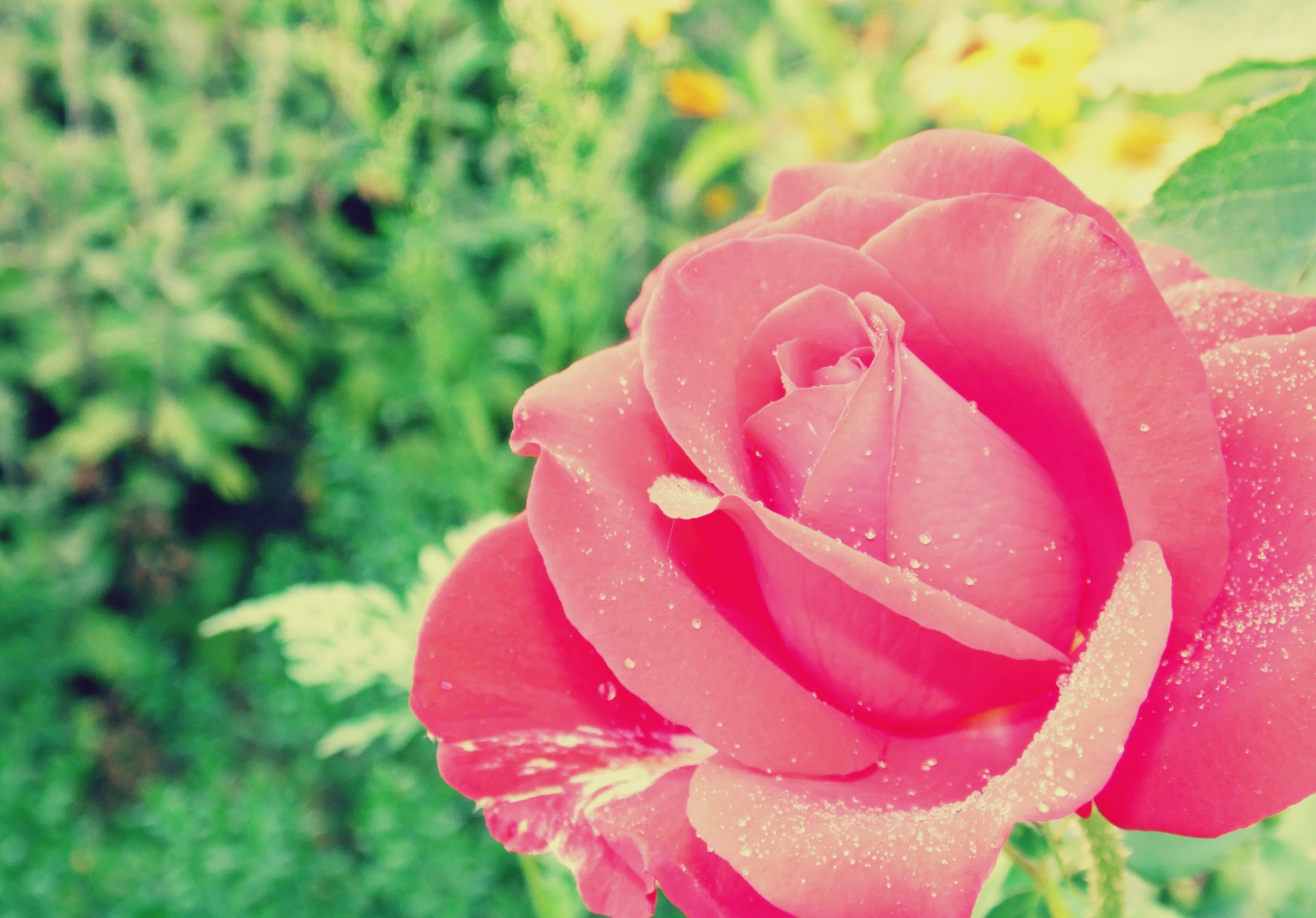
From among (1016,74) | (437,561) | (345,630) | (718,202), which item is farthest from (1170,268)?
(718,202)

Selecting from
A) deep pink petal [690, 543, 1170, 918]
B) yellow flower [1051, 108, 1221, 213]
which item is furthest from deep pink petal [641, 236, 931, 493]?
yellow flower [1051, 108, 1221, 213]

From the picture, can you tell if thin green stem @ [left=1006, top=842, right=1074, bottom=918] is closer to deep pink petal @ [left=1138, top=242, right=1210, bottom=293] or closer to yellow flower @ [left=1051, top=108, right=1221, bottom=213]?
deep pink petal @ [left=1138, top=242, right=1210, bottom=293]

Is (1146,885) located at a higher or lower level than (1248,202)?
lower

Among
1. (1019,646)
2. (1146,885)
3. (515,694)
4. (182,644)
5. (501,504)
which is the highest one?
(1019,646)

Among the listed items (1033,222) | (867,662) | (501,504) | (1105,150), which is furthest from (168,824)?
(1105,150)

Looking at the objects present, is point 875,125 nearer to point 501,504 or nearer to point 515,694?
point 501,504

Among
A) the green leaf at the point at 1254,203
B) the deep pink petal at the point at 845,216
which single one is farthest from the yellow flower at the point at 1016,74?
the deep pink petal at the point at 845,216

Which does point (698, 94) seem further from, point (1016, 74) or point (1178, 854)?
point (1178, 854)

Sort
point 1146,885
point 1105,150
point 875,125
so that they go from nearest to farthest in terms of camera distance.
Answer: point 1146,885, point 1105,150, point 875,125
